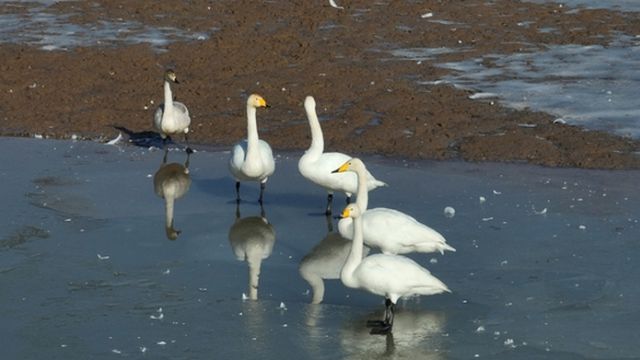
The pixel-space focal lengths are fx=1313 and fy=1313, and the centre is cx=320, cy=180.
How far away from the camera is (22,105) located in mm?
19328

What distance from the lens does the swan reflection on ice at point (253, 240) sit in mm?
11555

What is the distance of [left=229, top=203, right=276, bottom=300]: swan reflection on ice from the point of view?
11555mm

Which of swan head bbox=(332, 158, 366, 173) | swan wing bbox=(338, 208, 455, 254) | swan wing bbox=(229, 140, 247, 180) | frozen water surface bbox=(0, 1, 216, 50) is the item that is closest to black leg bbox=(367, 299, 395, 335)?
swan wing bbox=(338, 208, 455, 254)

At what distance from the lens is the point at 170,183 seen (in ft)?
48.0

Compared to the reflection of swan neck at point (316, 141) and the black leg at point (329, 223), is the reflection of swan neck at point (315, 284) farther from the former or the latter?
the reflection of swan neck at point (316, 141)

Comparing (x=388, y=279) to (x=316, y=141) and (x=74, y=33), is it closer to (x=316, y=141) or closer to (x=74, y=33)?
(x=316, y=141)

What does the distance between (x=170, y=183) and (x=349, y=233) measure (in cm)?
409

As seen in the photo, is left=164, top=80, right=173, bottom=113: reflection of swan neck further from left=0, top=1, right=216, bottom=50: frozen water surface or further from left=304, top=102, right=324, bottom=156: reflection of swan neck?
left=0, top=1, right=216, bottom=50: frozen water surface

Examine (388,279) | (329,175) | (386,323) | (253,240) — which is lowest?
(253,240)

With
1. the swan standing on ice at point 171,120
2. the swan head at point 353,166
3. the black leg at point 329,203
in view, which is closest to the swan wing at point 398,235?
the swan head at point 353,166

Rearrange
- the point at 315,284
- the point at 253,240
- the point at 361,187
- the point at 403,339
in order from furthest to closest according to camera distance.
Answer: the point at 253,240
the point at 361,187
the point at 315,284
the point at 403,339

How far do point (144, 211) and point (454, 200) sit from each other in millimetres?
3202

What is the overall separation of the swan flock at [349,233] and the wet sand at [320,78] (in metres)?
2.75

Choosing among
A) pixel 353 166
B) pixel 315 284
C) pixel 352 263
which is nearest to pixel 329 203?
pixel 353 166
